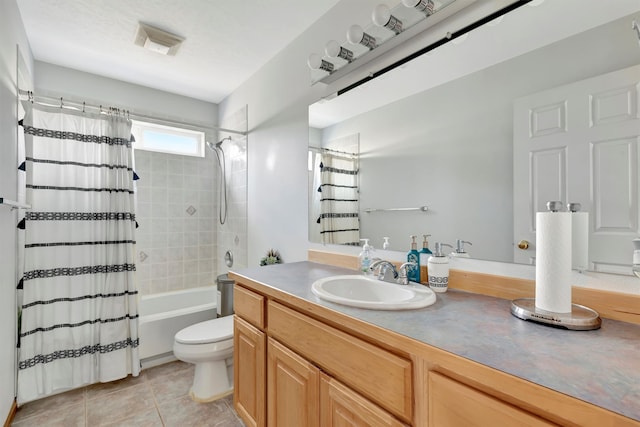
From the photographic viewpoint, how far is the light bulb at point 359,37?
4.84 feet

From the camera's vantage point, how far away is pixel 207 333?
2029mm

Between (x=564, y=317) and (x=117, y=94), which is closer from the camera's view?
(x=564, y=317)

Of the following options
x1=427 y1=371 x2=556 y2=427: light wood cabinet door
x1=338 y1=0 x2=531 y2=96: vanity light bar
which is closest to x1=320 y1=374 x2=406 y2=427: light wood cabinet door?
x1=427 y1=371 x2=556 y2=427: light wood cabinet door

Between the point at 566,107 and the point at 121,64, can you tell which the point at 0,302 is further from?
the point at 566,107

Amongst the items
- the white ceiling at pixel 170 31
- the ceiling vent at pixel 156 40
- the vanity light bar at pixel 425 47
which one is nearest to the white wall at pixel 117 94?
the white ceiling at pixel 170 31

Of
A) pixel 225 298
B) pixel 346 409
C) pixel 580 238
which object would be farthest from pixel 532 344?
pixel 225 298

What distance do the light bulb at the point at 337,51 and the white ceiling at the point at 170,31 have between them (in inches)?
16.2

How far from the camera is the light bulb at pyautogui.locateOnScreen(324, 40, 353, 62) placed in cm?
160

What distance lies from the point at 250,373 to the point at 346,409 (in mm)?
720

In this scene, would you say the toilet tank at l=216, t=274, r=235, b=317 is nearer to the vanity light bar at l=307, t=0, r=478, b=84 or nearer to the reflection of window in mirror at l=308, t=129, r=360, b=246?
the reflection of window in mirror at l=308, t=129, r=360, b=246

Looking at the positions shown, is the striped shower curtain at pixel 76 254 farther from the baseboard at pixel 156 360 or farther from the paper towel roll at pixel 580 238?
the paper towel roll at pixel 580 238

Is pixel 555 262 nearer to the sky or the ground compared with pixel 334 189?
nearer to the ground

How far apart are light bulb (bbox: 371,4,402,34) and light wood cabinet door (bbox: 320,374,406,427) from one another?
150 cm

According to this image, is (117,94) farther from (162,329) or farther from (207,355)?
(207,355)
